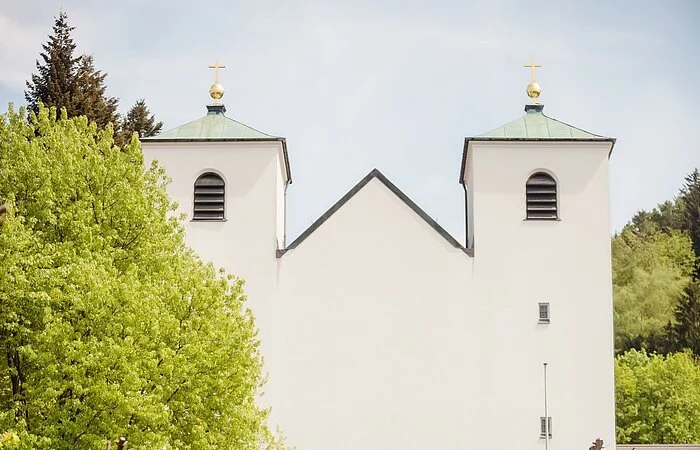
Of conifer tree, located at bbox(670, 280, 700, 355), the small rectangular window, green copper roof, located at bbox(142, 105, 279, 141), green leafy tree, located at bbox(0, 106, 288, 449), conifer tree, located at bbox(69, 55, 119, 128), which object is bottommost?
the small rectangular window

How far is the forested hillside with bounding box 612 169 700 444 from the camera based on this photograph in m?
39.6

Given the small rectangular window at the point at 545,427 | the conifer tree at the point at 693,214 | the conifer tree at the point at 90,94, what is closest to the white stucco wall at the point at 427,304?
the small rectangular window at the point at 545,427

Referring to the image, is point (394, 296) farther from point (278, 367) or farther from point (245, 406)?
point (245, 406)

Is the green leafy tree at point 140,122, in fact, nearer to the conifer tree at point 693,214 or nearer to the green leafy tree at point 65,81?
the green leafy tree at point 65,81

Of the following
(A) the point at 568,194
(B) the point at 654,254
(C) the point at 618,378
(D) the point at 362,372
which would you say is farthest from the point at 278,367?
(B) the point at 654,254

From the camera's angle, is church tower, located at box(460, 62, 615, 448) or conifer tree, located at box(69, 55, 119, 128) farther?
conifer tree, located at box(69, 55, 119, 128)

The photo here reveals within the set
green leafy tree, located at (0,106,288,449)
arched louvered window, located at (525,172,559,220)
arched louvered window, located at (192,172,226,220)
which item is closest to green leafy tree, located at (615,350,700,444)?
arched louvered window, located at (525,172,559,220)

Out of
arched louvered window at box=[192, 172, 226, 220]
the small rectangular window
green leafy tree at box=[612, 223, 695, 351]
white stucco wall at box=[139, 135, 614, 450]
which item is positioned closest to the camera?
the small rectangular window

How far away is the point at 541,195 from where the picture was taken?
2433 centimetres

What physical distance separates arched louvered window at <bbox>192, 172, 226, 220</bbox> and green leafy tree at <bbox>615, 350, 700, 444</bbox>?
20.7m

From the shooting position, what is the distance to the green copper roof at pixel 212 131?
80.8 ft

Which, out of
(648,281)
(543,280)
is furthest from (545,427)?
(648,281)

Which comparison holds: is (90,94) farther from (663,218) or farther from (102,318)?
(663,218)

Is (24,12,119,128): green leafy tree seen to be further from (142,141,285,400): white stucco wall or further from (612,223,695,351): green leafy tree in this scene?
(612,223,695,351): green leafy tree
